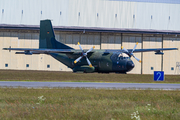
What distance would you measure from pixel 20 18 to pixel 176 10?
3558 centimetres

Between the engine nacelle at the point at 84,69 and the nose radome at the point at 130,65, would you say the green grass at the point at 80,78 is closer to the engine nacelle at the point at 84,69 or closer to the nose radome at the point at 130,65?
the nose radome at the point at 130,65

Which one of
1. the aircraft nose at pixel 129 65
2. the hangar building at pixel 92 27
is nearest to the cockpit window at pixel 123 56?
the aircraft nose at pixel 129 65

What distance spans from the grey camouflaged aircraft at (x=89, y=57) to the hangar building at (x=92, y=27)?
26.8ft

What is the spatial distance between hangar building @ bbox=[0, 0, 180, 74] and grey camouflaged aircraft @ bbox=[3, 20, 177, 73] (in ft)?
26.8

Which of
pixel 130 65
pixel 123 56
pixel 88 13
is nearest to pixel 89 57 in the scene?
pixel 123 56

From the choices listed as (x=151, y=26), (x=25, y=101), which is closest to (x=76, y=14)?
(x=151, y=26)

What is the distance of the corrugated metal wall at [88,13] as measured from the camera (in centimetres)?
5781

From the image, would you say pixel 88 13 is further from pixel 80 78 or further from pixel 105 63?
pixel 80 78

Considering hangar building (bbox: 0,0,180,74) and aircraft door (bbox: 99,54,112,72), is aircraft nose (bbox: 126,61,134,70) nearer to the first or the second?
aircraft door (bbox: 99,54,112,72)

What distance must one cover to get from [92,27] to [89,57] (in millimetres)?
14835

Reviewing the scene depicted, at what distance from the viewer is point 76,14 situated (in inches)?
2301

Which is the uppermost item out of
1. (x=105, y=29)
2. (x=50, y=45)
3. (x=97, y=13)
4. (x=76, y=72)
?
(x=97, y=13)

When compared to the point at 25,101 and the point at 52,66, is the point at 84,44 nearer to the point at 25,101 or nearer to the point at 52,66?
the point at 52,66

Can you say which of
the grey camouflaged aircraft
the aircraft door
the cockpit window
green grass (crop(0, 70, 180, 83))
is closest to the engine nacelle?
the grey camouflaged aircraft
